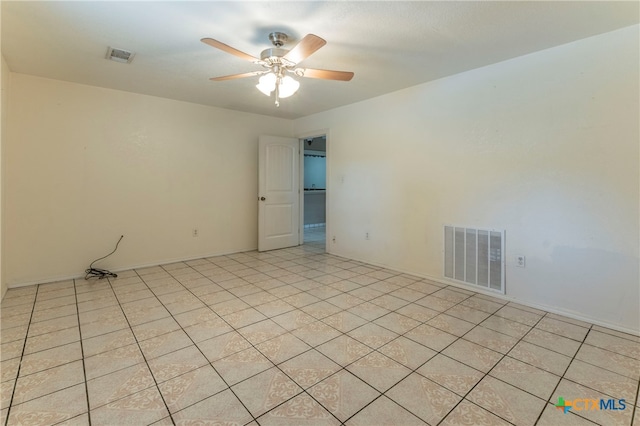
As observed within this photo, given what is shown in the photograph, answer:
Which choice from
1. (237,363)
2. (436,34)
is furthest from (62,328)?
(436,34)

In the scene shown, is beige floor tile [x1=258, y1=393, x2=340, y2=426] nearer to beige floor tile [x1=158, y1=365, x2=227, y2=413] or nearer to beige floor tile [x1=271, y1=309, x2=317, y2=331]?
beige floor tile [x1=158, y1=365, x2=227, y2=413]

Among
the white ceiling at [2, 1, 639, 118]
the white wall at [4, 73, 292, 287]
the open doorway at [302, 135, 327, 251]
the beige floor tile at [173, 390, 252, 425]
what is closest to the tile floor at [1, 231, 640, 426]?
the beige floor tile at [173, 390, 252, 425]

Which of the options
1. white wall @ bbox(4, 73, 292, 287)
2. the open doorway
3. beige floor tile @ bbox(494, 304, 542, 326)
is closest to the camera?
beige floor tile @ bbox(494, 304, 542, 326)

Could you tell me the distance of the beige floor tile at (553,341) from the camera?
202cm

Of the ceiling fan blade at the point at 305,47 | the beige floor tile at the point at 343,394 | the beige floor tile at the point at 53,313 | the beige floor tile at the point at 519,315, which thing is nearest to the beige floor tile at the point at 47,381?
the beige floor tile at the point at 53,313

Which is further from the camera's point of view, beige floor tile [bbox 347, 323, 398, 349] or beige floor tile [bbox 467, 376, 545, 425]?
beige floor tile [bbox 347, 323, 398, 349]

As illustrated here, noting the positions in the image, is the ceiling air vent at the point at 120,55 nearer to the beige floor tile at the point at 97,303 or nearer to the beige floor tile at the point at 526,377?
the beige floor tile at the point at 97,303

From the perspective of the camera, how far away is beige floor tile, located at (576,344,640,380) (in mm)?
1789

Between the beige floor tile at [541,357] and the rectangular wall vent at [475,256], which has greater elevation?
the rectangular wall vent at [475,256]

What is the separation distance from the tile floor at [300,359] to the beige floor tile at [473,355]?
12 mm

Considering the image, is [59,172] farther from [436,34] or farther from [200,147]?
[436,34]

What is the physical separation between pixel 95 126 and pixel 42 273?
1810mm

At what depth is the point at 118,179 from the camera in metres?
3.82

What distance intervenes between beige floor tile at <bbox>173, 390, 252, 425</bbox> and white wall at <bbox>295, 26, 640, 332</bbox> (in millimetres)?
2640
